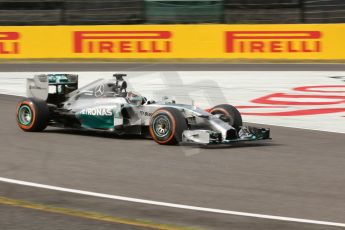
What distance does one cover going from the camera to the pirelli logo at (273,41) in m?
27.4

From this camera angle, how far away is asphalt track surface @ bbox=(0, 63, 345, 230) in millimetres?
7137

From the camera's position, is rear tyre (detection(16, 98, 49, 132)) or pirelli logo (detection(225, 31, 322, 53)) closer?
rear tyre (detection(16, 98, 49, 132))

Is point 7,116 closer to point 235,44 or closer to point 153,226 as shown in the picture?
point 153,226

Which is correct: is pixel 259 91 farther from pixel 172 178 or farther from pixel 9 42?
pixel 9 42

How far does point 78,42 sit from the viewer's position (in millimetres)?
28938

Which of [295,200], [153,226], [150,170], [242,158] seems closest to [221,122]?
[242,158]

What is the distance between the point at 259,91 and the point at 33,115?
8521mm

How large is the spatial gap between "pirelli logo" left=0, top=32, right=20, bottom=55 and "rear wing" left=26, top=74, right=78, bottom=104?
629 inches

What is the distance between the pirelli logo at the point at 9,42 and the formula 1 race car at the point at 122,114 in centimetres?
1599

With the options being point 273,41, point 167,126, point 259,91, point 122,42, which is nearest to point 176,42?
point 122,42

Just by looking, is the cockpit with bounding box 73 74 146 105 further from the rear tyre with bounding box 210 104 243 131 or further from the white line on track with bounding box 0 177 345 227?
the white line on track with bounding box 0 177 345 227

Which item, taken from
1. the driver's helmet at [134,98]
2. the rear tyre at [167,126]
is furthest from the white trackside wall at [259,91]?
the rear tyre at [167,126]

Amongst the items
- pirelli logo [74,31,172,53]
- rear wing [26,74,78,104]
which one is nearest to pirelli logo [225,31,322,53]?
pirelli logo [74,31,172,53]

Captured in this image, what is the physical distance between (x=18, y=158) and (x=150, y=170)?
1.98 m
